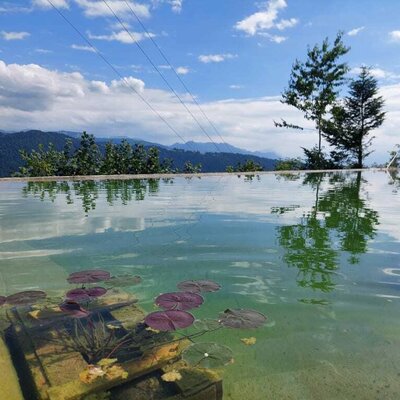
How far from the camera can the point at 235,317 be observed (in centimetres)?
221

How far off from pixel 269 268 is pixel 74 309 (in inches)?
65.6

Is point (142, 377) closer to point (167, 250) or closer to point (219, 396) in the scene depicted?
point (219, 396)

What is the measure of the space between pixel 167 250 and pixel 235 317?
163cm

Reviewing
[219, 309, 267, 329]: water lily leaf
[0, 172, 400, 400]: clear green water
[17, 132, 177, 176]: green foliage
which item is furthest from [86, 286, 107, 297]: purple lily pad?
[17, 132, 177, 176]: green foliage

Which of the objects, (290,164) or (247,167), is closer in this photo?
(247,167)

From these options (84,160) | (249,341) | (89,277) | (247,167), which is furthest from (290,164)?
(249,341)

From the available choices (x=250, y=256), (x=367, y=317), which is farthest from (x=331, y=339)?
(x=250, y=256)

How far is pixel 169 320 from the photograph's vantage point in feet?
6.53

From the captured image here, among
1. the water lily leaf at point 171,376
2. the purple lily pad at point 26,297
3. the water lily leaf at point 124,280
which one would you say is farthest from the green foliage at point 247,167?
the water lily leaf at point 171,376

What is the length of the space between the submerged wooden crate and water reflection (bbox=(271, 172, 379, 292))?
1.43 meters

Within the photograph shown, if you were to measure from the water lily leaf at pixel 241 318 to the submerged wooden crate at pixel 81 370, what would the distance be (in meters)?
0.37

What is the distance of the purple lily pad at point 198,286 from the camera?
8.65ft

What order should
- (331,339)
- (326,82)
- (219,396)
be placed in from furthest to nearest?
1. (326,82)
2. (331,339)
3. (219,396)

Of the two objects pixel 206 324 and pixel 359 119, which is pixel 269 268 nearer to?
pixel 206 324
